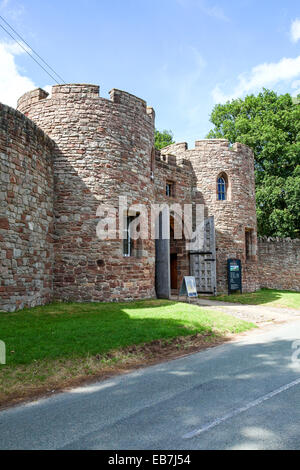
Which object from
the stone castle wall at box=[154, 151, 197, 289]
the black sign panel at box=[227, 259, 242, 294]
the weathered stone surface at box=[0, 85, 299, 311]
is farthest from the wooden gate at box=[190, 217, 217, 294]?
the weathered stone surface at box=[0, 85, 299, 311]

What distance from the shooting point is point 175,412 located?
381cm

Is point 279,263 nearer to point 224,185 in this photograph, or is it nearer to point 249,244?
point 249,244

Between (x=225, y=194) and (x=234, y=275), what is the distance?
15.1ft

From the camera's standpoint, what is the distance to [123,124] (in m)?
13.5

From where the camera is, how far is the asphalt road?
124 inches

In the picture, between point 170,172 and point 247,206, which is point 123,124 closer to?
point 170,172

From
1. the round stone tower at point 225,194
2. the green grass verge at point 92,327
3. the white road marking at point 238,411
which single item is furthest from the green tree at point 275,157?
the white road marking at point 238,411

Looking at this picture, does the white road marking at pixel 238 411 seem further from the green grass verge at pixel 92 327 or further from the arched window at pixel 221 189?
the arched window at pixel 221 189

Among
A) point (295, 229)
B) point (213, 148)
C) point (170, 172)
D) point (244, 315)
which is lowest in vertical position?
point (244, 315)

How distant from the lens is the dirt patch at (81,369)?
4816mm

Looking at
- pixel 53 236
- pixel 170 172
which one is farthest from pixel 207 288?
pixel 53 236

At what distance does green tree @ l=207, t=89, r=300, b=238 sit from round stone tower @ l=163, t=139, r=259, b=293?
656 centimetres

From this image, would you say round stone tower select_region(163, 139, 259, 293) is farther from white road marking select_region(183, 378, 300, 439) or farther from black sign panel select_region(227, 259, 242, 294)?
white road marking select_region(183, 378, 300, 439)
